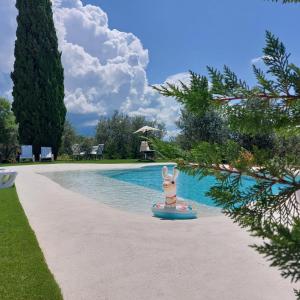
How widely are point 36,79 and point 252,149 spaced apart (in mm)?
34165

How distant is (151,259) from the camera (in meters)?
4.46

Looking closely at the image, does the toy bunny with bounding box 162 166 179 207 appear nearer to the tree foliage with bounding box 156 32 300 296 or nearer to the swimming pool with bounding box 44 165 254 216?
the swimming pool with bounding box 44 165 254 216

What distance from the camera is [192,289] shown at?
353cm

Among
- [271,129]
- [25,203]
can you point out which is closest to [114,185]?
[25,203]

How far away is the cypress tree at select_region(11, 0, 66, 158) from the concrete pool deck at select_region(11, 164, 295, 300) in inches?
1040

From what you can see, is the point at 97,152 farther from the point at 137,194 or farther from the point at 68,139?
the point at 137,194

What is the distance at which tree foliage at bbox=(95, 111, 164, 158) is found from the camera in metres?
38.4

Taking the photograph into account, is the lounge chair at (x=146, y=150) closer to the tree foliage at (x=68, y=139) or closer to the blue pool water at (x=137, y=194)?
the blue pool water at (x=137, y=194)

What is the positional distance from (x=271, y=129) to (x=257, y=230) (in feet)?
1.31

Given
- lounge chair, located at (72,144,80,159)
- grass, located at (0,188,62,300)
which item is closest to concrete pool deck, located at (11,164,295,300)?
grass, located at (0,188,62,300)

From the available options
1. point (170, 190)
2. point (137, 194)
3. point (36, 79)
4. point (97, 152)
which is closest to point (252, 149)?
point (170, 190)

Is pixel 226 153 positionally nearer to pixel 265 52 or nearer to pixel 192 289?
pixel 265 52

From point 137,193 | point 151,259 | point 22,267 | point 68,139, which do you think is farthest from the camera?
point 68,139

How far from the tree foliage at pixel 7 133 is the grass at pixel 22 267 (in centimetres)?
2476
